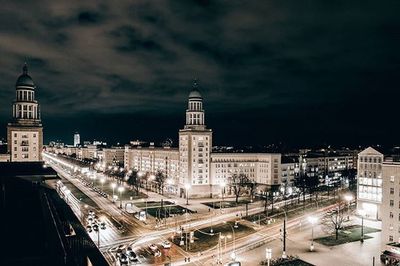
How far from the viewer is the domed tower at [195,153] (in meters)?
133

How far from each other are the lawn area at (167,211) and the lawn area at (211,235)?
57.2ft

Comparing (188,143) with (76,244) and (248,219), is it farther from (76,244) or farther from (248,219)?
(76,244)

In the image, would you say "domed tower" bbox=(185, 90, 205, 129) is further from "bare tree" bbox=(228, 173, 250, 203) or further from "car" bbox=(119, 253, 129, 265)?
"car" bbox=(119, 253, 129, 265)

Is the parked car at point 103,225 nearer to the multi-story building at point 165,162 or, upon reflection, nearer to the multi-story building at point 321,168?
the multi-story building at point 165,162

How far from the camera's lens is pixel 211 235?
241 feet

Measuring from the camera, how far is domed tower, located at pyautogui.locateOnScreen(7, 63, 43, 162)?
121 metres

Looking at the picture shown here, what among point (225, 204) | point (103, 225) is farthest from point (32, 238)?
point (225, 204)

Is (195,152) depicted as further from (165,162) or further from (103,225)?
(103,225)

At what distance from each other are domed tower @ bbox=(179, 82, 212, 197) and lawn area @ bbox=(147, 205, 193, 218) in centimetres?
2320

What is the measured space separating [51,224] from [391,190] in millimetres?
72371

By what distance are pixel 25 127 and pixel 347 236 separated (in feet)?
353

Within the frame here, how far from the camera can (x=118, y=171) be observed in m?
197

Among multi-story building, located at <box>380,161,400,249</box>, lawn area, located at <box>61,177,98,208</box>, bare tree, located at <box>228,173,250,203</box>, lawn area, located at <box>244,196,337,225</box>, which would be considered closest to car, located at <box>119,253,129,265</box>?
lawn area, located at <box>244,196,337,225</box>

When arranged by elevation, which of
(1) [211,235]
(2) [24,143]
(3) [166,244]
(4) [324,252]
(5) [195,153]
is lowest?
(1) [211,235]
